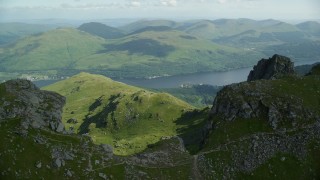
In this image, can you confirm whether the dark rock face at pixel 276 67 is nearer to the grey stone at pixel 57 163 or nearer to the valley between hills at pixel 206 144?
the valley between hills at pixel 206 144

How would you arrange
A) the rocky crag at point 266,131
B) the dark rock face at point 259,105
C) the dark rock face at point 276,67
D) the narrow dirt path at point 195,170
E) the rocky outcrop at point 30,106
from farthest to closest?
the dark rock face at point 276,67 < the dark rock face at point 259,105 < the rocky outcrop at point 30,106 < the rocky crag at point 266,131 < the narrow dirt path at point 195,170

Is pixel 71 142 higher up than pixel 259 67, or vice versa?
pixel 259 67

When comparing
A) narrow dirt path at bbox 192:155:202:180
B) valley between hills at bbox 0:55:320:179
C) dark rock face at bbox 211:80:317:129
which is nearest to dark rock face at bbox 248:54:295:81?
valley between hills at bbox 0:55:320:179

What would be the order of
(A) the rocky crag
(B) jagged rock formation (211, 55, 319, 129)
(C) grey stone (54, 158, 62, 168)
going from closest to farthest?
(C) grey stone (54, 158, 62, 168) → (A) the rocky crag → (B) jagged rock formation (211, 55, 319, 129)

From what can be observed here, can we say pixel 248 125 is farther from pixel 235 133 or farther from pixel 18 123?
pixel 18 123

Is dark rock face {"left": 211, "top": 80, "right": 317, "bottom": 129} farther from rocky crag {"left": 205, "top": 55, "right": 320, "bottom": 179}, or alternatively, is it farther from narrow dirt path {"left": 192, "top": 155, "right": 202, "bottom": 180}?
narrow dirt path {"left": 192, "top": 155, "right": 202, "bottom": 180}

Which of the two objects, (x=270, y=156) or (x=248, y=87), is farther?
(x=248, y=87)

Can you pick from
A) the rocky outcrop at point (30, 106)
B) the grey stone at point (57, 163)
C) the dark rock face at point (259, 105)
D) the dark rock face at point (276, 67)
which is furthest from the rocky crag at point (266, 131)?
the rocky outcrop at point (30, 106)

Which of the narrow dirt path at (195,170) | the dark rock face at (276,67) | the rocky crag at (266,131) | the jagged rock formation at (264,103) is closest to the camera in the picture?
the narrow dirt path at (195,170)

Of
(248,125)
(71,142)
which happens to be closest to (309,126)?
(248,125)
